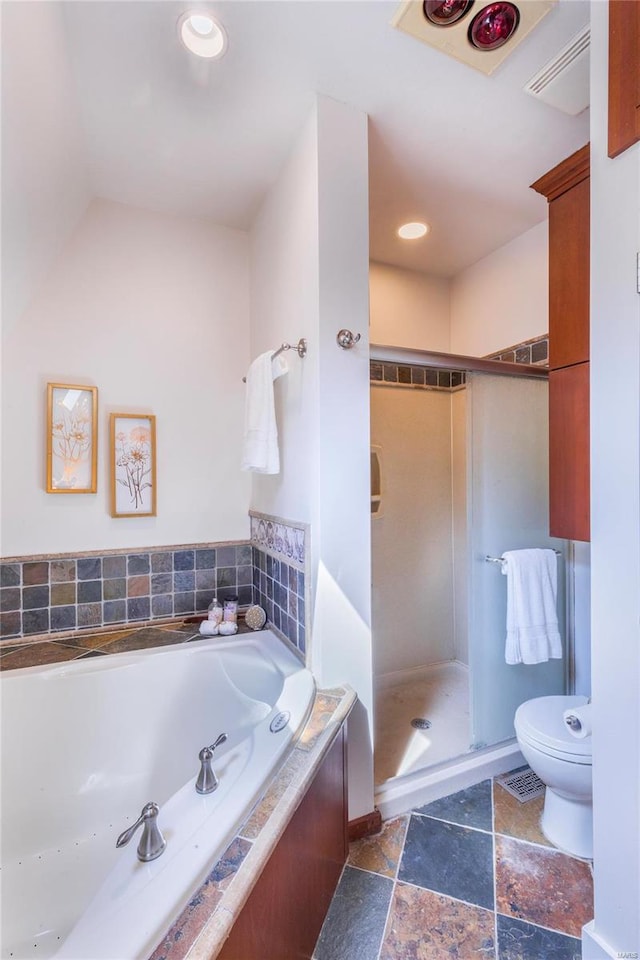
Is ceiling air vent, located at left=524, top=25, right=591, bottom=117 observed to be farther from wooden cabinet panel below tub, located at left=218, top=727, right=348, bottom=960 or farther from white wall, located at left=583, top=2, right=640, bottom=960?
wooden cabinet panel below tub, located at left=218, top=727, right=348, bottom=960

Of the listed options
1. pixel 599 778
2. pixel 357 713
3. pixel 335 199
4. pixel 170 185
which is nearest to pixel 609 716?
pixel 599 778

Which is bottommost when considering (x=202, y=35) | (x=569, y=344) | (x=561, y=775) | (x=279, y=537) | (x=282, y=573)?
(x=561, y=775)

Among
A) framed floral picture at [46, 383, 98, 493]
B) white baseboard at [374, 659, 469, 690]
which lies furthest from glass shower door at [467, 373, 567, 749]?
framed floral picture at [46, 383, 98, 493]

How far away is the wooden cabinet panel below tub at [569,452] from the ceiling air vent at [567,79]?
0.98 m

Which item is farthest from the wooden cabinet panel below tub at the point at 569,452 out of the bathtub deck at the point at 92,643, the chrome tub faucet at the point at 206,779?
the bathtub deck at the point at 92,643

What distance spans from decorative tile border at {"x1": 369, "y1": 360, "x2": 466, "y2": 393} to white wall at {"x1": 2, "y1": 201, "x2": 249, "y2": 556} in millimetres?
833

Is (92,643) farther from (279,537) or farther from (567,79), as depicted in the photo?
(567,79)

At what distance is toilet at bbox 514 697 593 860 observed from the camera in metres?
1.42

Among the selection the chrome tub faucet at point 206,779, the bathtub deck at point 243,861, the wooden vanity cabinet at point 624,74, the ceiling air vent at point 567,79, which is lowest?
the bathtub deck at point 243,861

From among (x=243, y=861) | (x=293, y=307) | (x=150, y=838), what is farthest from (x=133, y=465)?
(x=243, y=861)

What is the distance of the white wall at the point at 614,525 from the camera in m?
1.01

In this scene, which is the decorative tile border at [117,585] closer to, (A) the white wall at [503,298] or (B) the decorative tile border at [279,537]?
(B) the decorative tile border at [279,537]

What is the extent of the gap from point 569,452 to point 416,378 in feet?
4.48

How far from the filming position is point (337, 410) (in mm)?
1503
